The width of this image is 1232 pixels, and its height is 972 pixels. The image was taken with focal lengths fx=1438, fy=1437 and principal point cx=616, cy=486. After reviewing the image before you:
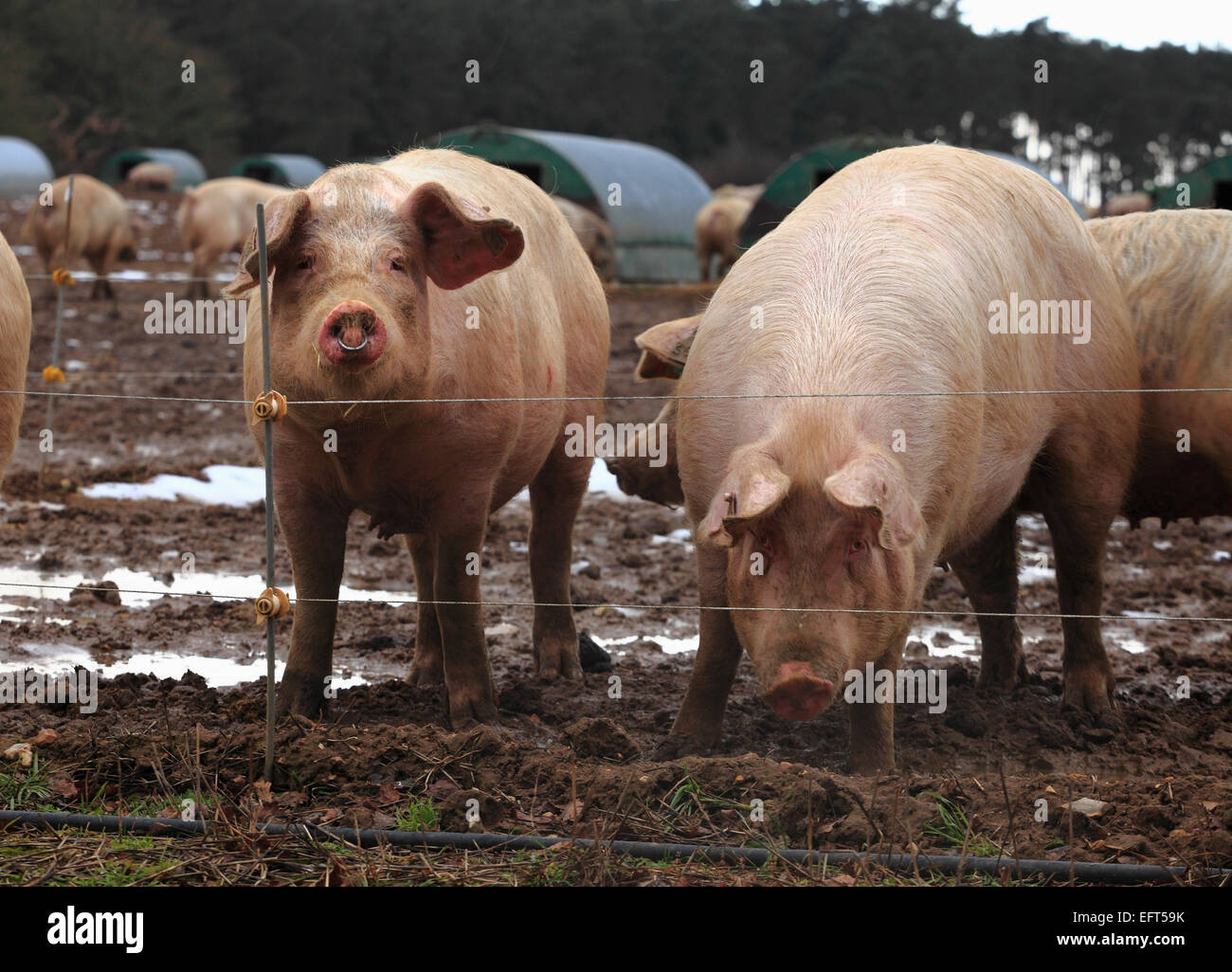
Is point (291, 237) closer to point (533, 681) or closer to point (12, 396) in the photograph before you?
point (12, 396)

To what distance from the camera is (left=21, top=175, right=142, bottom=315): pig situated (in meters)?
17.1

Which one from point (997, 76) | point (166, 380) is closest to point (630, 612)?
point (166, 380)

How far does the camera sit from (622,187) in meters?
21.0

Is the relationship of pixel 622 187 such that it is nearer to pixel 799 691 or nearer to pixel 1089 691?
pixel 1089 691

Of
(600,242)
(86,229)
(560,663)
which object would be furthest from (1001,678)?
(600,242)

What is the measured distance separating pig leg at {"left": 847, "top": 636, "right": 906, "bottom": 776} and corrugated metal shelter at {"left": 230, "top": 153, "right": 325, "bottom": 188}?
31.6 metres

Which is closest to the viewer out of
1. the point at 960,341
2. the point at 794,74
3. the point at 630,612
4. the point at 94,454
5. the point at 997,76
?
the point at 960,341

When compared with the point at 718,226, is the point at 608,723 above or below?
below

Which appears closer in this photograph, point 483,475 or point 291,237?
point 291,237

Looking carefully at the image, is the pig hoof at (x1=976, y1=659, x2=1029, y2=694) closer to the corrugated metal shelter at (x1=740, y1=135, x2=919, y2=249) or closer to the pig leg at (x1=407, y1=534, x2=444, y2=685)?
the pig leg at (x1=407, y1=534, x2=444, y2=685)

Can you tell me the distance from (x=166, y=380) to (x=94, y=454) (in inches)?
106

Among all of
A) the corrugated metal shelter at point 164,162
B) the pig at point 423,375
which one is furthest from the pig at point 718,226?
the corrugated metal shelter at point 164,162

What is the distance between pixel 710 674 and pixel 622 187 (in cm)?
1710
